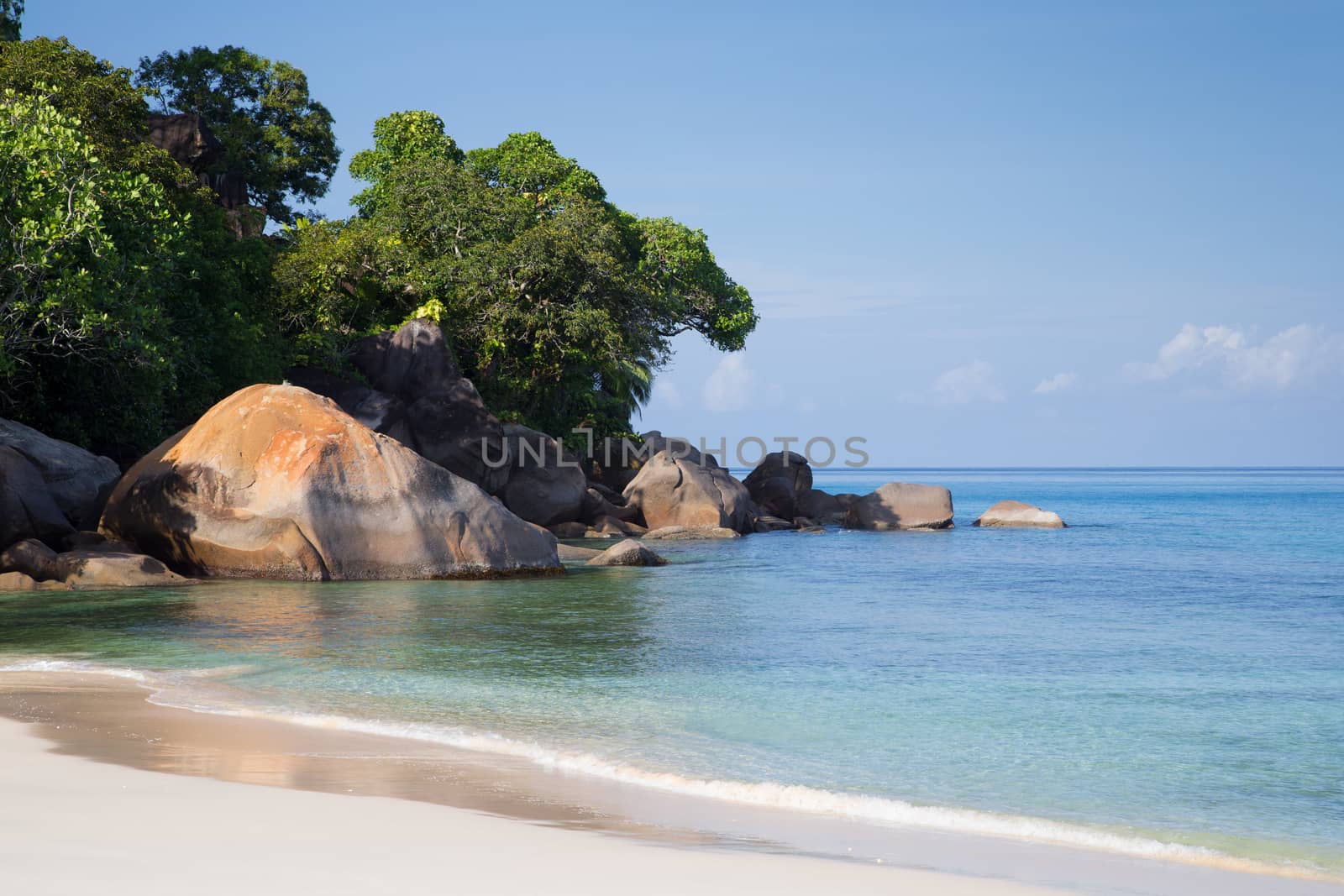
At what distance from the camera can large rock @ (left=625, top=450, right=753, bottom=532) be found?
34875 mm

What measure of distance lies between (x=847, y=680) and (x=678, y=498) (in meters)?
23.6

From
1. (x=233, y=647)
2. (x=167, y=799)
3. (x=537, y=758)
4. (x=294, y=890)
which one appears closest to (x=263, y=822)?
(x=167, y=799)

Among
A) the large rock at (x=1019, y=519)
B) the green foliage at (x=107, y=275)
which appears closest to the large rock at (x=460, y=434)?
the green foliage at (x=107, y=275)

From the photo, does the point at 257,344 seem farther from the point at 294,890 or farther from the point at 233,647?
the point at 294,890

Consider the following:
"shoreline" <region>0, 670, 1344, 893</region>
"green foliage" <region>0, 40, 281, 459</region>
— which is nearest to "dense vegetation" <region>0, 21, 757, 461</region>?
"green foliage" <region>0, 40, 281, 459</region>

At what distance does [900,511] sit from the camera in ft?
134

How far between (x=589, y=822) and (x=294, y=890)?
1.80 meters

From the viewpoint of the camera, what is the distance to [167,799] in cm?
591

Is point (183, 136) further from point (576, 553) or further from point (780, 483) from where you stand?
point (780, 483)

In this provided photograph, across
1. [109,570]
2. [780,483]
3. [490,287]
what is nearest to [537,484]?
[490,287]

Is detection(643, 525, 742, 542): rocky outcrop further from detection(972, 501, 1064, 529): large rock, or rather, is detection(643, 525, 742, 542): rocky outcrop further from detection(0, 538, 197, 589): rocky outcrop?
detection(0, 538, 197, 589): rocky outcrop

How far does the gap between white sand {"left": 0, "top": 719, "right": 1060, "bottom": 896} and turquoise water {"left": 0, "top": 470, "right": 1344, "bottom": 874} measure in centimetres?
162

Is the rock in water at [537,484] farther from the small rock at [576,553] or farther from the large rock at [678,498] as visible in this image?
the small rock at [576,553]

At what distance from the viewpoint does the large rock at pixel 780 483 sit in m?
43.0
